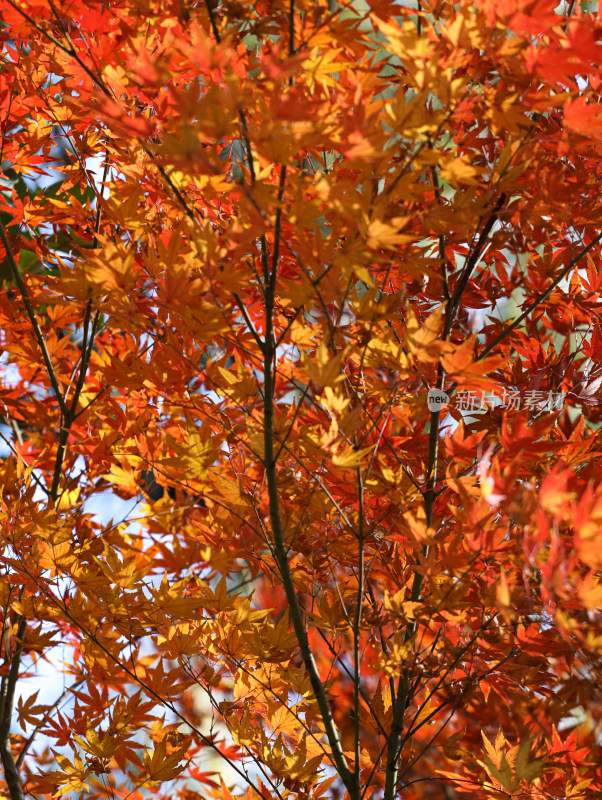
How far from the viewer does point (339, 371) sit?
545mm

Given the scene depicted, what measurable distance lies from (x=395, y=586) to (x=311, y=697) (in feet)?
0.57

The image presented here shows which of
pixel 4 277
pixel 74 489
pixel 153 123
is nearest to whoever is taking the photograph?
pixel 153 123

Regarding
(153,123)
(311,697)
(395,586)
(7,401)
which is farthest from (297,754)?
(7,401)

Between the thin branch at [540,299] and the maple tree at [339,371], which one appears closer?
the maple tree at [339,371]

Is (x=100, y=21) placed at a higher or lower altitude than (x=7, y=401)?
higher

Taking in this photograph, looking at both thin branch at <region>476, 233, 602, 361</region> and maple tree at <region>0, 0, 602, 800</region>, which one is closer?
maple tree at <region>0, 0, 602, 800</region>

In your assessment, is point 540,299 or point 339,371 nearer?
point 339,371

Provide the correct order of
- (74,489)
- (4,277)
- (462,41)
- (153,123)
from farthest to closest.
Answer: (4,277) → (74,489) → (153,123) → (462,41)

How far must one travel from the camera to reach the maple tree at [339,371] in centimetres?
50

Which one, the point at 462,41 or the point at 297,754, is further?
the point at 297,754

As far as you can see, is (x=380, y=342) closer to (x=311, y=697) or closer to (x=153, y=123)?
(x=153, y=123)

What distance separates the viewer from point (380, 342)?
609mm

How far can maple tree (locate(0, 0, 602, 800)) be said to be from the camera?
50 centimetres

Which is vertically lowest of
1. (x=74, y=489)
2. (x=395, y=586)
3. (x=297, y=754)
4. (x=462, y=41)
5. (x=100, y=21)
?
(x=297, y=754)
